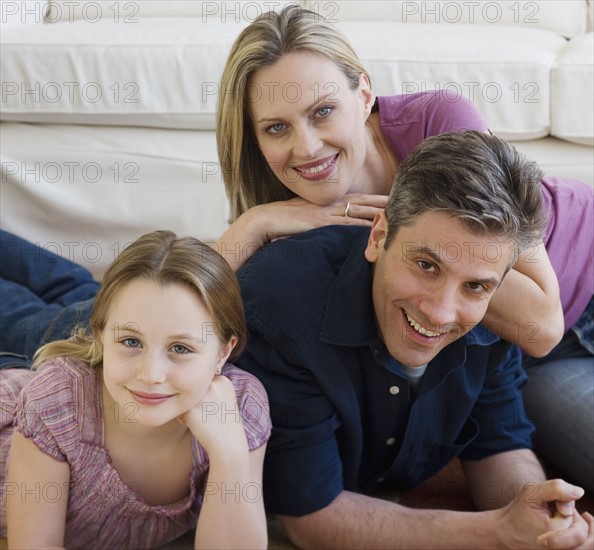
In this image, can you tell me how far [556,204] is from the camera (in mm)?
1706

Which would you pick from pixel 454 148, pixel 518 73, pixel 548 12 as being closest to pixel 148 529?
pixel 454 148

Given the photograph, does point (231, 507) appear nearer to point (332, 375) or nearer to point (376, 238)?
point (332, 375)

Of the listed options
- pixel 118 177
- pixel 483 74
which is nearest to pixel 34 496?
pixel 118 177

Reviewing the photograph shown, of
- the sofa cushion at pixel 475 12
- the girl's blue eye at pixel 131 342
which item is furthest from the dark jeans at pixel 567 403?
the sofa cushion at pixel 475 12

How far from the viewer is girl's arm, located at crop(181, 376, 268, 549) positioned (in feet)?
4.23

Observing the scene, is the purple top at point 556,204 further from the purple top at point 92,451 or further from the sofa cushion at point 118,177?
the sofa cushion at point 118,177

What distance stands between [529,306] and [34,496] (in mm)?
726

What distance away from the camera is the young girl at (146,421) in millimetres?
1265

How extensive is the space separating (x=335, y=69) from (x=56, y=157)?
94 centimetres

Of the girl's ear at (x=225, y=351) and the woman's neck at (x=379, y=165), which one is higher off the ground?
the woman's neck at (x=379, y=165)

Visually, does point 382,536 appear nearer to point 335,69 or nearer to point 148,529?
point 148,529

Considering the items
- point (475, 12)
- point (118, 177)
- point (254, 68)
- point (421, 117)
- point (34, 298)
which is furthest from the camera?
point (475, 12)

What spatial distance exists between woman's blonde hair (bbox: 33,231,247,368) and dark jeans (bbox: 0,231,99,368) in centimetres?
30

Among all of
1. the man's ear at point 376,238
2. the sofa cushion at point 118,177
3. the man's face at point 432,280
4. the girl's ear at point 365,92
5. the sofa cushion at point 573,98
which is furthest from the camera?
the sofa cushion at point 118,177
